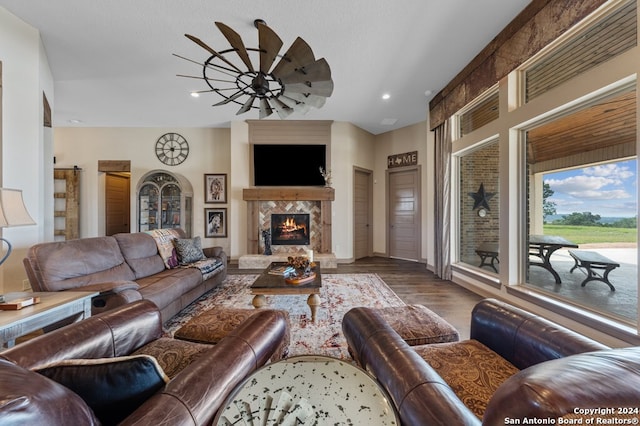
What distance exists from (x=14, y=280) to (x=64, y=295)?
134 centimetres

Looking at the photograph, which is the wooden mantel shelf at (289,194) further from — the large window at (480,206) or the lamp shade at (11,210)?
the lamp shade at (11,210)

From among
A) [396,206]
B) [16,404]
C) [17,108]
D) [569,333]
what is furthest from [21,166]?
[396,206]

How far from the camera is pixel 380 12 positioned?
2.56 m

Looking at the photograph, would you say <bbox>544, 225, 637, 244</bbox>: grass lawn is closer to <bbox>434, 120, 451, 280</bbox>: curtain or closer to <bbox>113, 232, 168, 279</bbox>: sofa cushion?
<bbox>434, 120, 451, 280</bbox>: curtain

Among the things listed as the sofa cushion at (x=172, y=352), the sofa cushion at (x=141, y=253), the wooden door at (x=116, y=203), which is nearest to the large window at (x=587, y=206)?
the sofa cushion at (x=172, y=352)

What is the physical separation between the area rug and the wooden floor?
28cm

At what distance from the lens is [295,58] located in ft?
6.85

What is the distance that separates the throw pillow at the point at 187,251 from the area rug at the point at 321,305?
0.54m

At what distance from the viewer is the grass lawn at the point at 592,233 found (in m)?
2.04

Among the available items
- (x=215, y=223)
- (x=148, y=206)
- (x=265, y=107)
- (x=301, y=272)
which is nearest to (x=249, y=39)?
(x=265, y=107)

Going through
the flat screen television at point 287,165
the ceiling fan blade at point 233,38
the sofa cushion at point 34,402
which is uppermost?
the ceiling fan blade at point 233,38

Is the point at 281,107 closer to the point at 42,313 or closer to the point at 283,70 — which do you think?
the point at 283,70

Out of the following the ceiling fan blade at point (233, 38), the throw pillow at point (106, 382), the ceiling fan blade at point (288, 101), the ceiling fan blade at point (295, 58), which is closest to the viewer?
the throw pillow at point (106, 382)

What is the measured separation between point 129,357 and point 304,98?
2.45 metres
